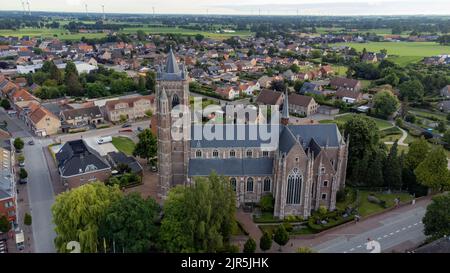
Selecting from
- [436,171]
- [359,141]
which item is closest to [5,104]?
[359,141]

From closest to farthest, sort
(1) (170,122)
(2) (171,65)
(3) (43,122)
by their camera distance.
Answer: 1. (2) (171,65)
2. (1) (170,122)
3. (3) (43,122)

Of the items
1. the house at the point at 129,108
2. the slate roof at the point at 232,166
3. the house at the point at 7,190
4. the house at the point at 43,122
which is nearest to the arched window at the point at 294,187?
the slate roof at the point at 232,166

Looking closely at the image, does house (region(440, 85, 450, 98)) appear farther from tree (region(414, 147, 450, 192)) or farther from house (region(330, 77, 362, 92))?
tree (region(414, 147, 450, 192))

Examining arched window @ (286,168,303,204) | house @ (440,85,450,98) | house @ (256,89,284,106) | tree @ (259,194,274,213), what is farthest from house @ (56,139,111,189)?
house @ (440,85,450,98)

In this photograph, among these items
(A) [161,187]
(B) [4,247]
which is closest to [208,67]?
(A) [161,187]

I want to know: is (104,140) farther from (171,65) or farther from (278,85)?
(278,85)

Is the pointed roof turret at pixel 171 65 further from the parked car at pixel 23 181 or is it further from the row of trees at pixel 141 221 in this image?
the parked car at pixel 23 181
